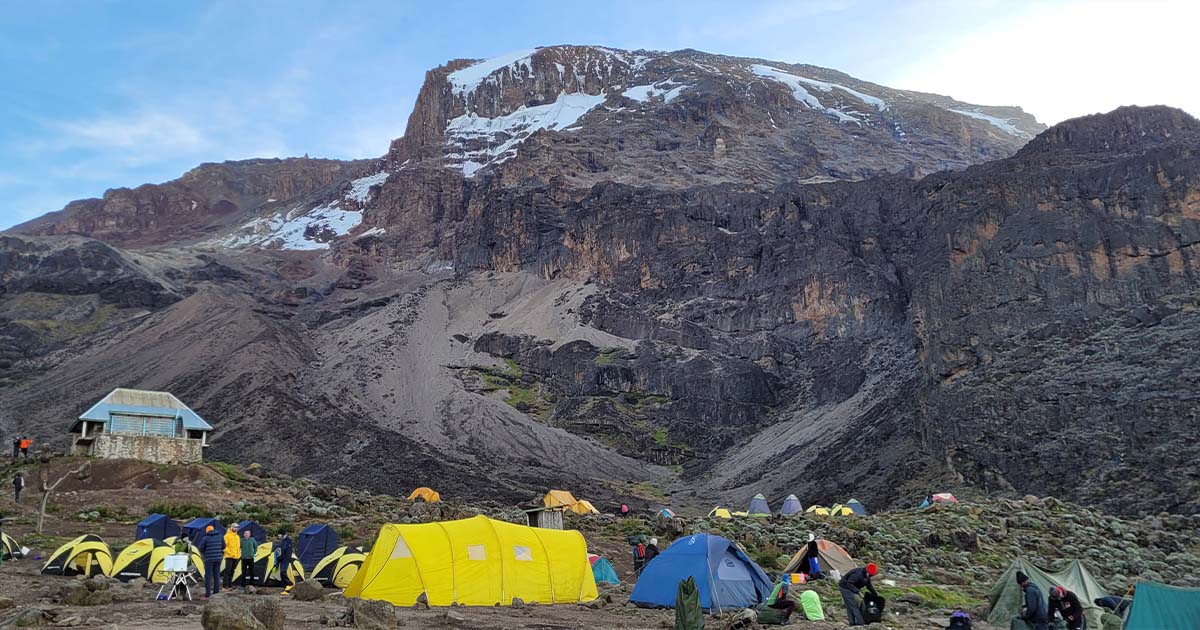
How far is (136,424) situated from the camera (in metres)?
45.7

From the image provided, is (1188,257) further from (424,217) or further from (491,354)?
(424,217)

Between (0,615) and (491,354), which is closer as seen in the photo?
(0,615)

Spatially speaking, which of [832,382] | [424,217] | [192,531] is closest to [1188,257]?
[832,382]

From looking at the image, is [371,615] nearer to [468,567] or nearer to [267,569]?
[468,567]

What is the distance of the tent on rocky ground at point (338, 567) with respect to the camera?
21.8 meters

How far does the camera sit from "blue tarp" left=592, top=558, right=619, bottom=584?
23828mm

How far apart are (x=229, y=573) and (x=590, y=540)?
572 inches

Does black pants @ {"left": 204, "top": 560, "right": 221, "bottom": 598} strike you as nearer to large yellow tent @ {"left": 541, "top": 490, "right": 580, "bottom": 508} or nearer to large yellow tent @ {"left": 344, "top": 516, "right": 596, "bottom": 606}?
large yellow tent @ {"left": 344, "top": 516, "right": 596, "bottom": 606}

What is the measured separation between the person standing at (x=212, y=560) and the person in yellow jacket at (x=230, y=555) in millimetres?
1185

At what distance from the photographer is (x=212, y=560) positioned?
57.3 ft

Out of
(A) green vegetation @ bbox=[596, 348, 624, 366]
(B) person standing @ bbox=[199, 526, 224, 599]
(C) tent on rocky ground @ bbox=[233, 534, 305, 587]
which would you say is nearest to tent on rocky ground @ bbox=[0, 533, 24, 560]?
(C) tent on rocky ground @ bbox=[233, 534, 305, 587]

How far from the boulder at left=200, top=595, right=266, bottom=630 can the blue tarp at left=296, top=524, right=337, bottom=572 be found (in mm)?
12880

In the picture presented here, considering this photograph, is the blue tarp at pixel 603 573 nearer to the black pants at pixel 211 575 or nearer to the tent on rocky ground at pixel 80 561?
the black pants at pixel 211 575

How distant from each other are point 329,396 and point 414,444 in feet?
63.1
